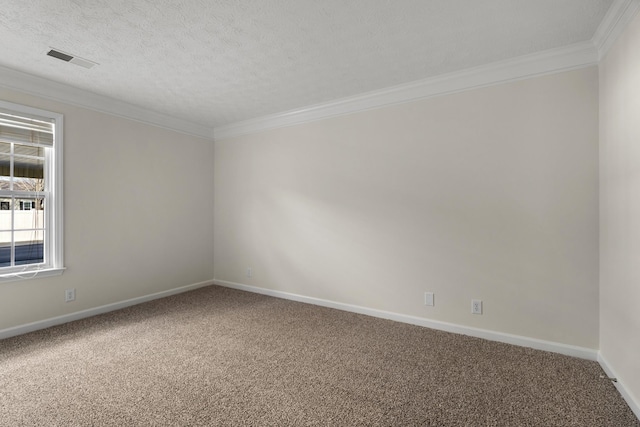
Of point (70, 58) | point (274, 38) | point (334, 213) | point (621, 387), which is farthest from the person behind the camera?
point (334, 213)

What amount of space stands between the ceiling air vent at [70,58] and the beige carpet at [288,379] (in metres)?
2.50

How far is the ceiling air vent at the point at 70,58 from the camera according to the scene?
2.58 m

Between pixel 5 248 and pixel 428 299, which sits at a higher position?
pixel 5 248

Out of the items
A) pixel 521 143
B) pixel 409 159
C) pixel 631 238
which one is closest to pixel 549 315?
pixel 631 238

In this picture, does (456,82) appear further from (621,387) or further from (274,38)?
(621,387)

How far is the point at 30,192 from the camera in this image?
3.17 metres

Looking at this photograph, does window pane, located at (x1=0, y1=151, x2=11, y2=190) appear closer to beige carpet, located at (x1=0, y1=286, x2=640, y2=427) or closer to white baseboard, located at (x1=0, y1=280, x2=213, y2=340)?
white baseboard, located at (x1=0, y1=280, x2=213, y2=340)

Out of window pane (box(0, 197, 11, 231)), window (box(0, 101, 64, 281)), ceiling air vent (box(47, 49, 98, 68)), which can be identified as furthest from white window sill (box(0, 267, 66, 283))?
ceiling air vent (box(47, 49, 98, 68))

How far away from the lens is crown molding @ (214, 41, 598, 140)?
99.7 inches

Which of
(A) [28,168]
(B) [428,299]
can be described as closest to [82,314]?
(A) [28,168]

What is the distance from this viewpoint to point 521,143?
2.74 m

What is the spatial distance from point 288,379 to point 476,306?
187cm

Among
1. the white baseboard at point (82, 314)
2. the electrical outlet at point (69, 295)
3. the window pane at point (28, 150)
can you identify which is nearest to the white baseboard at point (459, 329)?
the white baseboard at point (82, 314)

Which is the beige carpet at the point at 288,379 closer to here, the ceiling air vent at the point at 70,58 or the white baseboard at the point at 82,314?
the white baseboard at the point at 82,314
